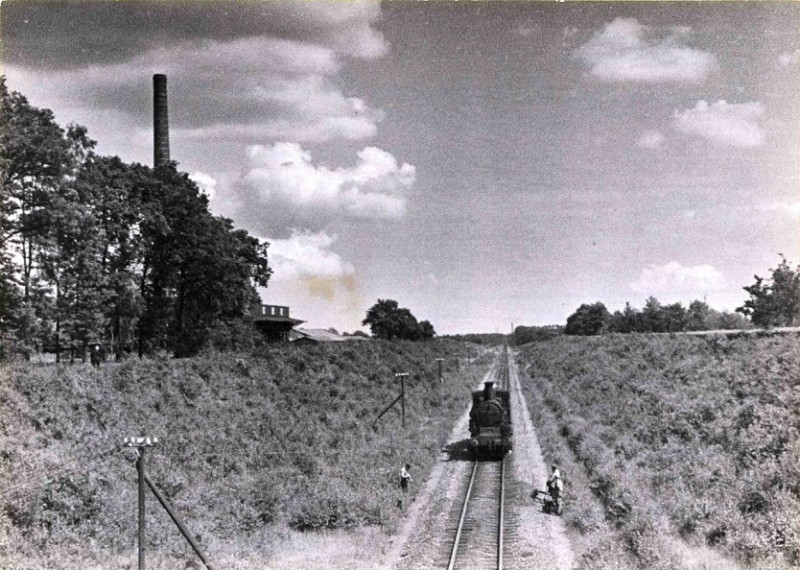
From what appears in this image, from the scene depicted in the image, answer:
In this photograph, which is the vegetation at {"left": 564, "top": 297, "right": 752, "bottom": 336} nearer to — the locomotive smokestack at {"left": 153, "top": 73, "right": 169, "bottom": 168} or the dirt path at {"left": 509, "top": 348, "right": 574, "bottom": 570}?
the dirt path at {"left": 509, "top": 348, "right": 574, "bottom": 570}

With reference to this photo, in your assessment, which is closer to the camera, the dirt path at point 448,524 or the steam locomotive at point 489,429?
the dirt path at point 448,524

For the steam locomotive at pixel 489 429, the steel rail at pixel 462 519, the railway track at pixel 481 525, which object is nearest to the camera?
the steel rail at pixel 462 519

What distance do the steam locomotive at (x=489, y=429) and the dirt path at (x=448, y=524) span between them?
82cm

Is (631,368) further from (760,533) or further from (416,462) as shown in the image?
(760,533)

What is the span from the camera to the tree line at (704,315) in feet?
162

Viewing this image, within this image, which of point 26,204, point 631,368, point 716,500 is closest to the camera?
point 716,500

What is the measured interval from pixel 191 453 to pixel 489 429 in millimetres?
12642

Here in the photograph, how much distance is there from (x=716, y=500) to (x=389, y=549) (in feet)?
29.6

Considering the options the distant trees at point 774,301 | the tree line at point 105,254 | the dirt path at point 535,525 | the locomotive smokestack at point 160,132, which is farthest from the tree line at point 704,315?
the locomotive smokestack at point 160,132

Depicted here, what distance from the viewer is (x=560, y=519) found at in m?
18.2

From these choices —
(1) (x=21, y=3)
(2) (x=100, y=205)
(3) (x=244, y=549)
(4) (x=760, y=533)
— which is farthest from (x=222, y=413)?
(4) (x=760, y=533)

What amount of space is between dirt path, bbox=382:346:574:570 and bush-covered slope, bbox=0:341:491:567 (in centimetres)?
103

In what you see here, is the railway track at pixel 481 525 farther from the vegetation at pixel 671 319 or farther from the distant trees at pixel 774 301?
the vegetation at pixel 671 319

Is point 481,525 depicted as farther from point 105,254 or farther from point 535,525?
point 105,254
